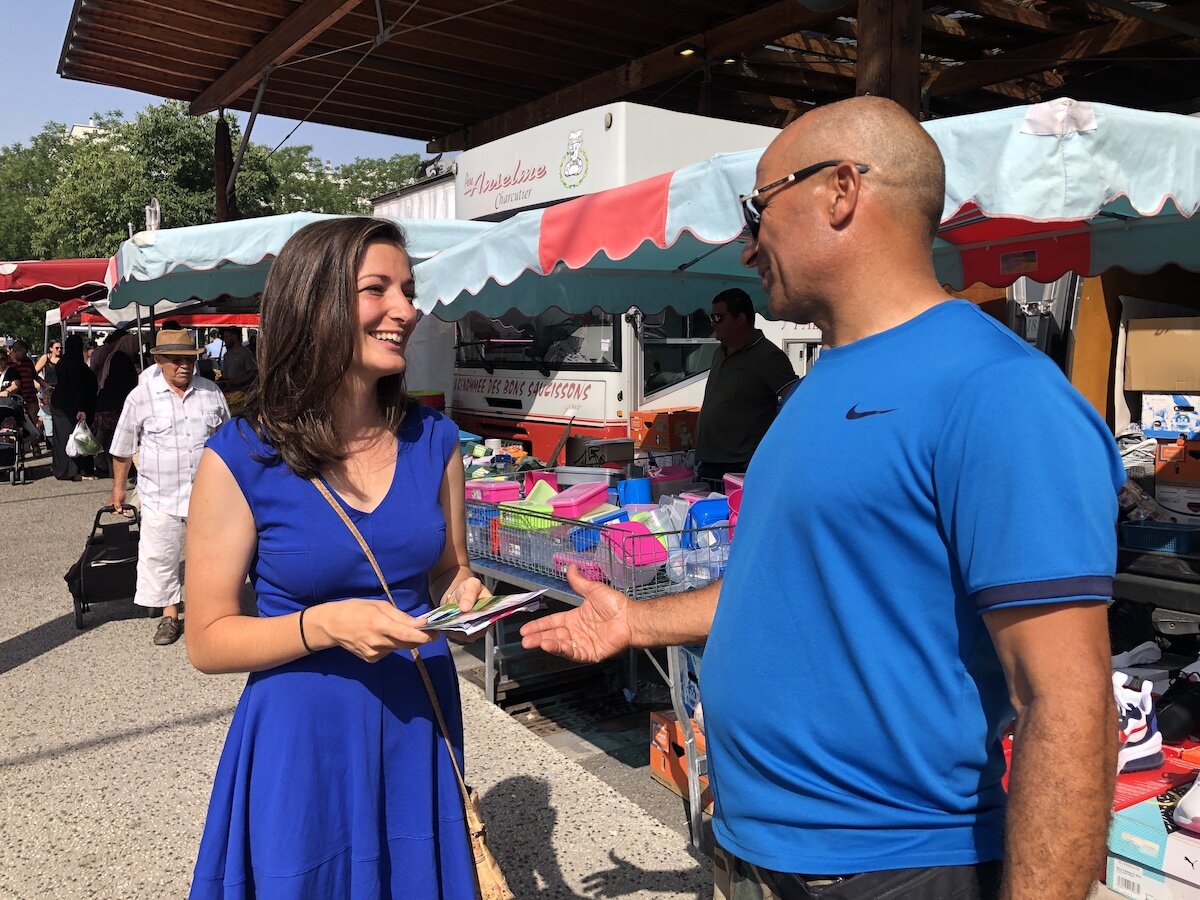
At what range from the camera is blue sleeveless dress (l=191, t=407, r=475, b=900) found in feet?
5.77

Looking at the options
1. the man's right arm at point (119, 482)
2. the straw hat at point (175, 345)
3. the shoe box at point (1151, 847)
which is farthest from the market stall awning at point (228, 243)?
the shoe box at point (1151, 847)

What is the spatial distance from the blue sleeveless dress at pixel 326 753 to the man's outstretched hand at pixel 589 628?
0.95 feet

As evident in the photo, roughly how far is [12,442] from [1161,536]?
1546 cm

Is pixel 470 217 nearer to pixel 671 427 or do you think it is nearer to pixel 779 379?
pixel 671 427

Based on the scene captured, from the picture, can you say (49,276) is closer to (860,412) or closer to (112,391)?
(112,391)

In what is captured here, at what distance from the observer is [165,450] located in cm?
627

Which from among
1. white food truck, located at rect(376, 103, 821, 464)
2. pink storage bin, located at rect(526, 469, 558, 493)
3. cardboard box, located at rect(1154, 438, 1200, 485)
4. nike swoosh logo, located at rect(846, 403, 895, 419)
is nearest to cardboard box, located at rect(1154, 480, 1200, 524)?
cardboard box, located at rect(1154, 438, 1200, 485)

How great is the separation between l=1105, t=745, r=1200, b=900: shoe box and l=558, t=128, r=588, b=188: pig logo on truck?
606cm

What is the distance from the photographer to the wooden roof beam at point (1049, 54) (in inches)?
327

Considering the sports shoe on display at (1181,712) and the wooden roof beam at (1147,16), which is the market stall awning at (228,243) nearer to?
the wooden roof beam at (1147,16)

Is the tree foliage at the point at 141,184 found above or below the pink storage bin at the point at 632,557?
above

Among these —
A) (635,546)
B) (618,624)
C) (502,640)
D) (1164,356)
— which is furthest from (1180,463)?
(618,624)

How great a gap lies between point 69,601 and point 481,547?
14.7 ft

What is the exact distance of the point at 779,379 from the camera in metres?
5.90
